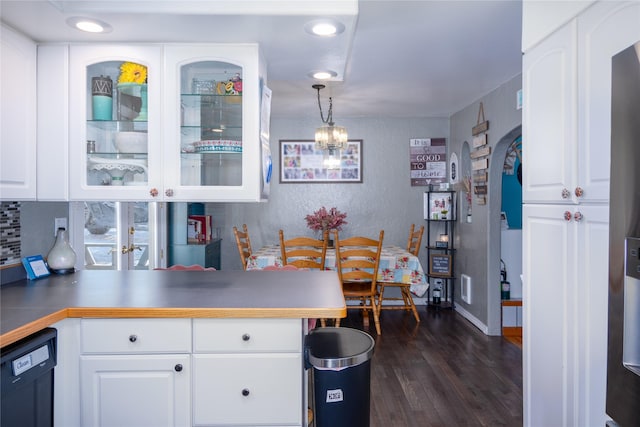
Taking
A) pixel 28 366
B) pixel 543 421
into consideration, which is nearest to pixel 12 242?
pixel 28 366

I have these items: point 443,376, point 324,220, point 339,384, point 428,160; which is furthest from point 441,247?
point 339,384

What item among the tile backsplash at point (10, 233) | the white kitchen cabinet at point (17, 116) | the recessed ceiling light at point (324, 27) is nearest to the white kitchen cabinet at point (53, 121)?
the white kitchen cabinet at point (17, 116)

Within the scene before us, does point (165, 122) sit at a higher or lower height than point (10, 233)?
higher

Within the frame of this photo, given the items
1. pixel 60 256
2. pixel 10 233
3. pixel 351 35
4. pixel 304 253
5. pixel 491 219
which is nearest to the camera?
pixel 351 35

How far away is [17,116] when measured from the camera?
73.8 inches

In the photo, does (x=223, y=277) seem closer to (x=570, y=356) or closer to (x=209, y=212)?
(x=570, y=356)

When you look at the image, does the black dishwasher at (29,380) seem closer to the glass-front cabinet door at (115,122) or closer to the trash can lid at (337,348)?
the glass-front cabinet door at (115,122)

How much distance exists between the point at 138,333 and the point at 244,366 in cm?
40

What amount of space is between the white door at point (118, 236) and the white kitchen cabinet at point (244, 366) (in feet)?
5.21

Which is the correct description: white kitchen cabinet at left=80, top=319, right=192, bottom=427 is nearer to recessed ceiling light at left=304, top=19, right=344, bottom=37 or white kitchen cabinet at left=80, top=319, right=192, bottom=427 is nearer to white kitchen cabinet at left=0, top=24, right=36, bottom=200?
white kitchen cabinet at left=0, top=24, right=36, bottom=200

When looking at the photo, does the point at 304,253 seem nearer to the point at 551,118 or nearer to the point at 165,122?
the point at 165,122

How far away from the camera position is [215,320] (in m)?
1.57

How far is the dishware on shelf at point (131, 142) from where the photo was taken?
204 centimetres

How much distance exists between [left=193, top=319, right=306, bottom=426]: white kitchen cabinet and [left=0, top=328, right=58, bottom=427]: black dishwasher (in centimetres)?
49
